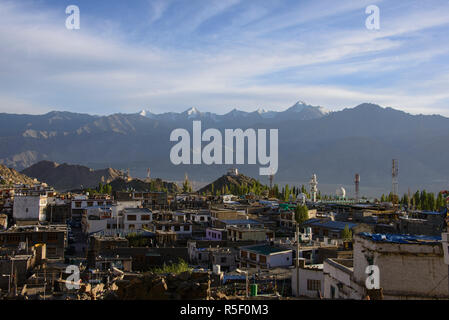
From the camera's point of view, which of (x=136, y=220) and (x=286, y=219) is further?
(x=286, y=219)

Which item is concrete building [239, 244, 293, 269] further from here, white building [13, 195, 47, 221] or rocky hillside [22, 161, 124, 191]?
rocky hillside [22, 161, 124, 191]

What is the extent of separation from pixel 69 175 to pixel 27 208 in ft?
394

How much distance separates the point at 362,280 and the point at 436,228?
36048 mm

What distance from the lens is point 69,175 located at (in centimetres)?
17175

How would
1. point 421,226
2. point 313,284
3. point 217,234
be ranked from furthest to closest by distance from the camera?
point 421,226, point 217,234, point 313,284

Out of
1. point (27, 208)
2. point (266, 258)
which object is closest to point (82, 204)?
point (27, 208)

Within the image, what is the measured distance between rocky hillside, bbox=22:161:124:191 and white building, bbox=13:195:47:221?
102751mm

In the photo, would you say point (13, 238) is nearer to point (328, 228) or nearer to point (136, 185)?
point (328, 228)

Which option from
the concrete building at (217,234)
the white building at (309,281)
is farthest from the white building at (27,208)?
the white building at (309,281)

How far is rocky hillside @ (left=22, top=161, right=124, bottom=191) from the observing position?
164 meters

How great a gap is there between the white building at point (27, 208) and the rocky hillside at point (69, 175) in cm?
10275
